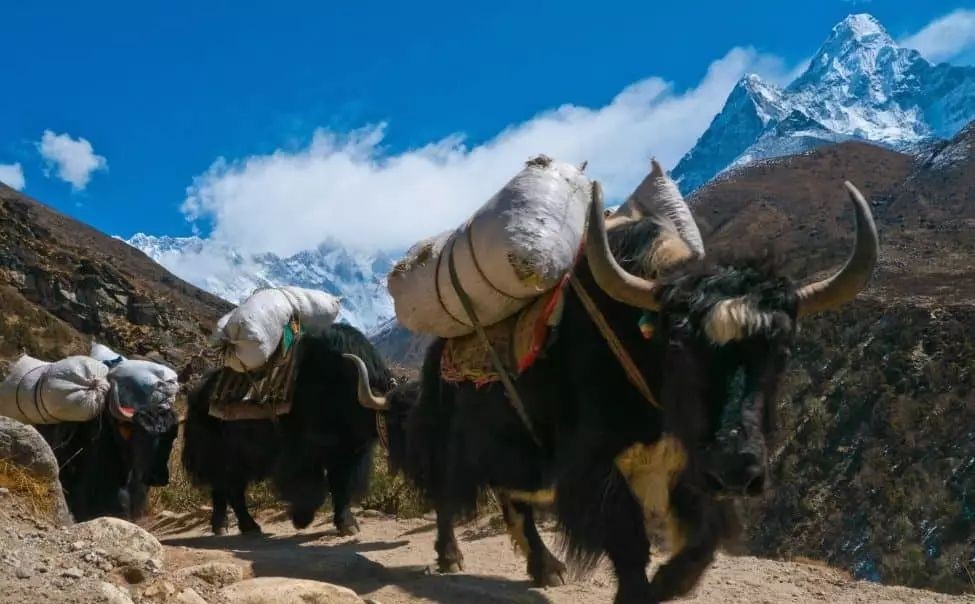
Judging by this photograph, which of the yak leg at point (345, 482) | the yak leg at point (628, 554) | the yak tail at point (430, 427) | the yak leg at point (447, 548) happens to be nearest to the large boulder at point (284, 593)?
the yak leg at point (628, 554)

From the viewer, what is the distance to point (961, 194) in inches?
1847

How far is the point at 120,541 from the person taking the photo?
10.8 ft

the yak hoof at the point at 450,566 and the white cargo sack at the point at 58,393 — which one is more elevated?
the white cargo sack at the point at 58,393

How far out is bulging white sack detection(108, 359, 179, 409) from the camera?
7594mm

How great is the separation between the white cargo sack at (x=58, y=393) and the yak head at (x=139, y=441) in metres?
0.18

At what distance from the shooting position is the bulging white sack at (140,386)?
7.59m

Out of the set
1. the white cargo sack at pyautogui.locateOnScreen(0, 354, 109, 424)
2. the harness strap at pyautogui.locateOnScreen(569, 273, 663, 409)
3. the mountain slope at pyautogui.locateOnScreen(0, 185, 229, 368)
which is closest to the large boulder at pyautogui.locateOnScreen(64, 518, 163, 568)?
the harness strap at pyautogui.locateOnScreen(569, 273, 663, 409)

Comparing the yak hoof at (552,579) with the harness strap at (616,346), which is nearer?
the harness strap at (616,346)

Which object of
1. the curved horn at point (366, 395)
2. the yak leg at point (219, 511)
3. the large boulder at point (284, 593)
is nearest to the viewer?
the large boulder at point (284, 593)

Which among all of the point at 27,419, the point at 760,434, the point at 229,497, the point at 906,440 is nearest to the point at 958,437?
the point at 906,440

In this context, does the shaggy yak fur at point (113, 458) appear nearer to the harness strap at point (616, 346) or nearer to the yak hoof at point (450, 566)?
the yak hoof at point (450, 566)

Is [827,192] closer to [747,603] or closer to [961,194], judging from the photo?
[961,194]

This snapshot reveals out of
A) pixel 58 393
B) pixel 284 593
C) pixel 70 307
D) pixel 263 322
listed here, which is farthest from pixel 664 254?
pixel 70 307

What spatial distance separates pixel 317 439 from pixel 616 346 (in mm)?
4034
